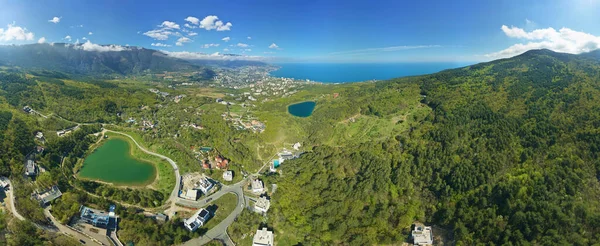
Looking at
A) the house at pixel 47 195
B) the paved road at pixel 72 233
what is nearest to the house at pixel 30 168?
the house at pixel 47 195

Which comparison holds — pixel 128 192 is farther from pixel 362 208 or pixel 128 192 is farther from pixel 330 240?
pixel 362 208

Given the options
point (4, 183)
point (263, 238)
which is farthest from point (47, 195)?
point (263, 238)

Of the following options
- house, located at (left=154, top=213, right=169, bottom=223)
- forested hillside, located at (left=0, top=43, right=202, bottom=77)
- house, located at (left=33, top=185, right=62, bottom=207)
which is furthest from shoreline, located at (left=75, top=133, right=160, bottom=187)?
forested hillside, located at (left=0, top=43, right=202, bottom=77)

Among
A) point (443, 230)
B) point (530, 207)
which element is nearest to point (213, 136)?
point (443, 230)

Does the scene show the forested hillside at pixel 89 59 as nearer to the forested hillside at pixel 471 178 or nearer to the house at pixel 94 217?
the house at pixel 94 217

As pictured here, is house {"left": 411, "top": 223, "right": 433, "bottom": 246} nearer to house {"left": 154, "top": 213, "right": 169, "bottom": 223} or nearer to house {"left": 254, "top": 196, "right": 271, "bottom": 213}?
house {"left": 254, "top": 196, "right": 271, "bottom": 213}

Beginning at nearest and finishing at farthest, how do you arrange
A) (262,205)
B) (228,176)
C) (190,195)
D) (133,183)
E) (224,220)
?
1. (224,220)
2. (262,205)
3. (190,195)
4. (133,183)
5. (228,176)

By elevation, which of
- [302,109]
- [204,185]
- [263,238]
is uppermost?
[302,109]

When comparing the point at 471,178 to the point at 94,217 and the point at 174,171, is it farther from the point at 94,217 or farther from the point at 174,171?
the point at 94,217
